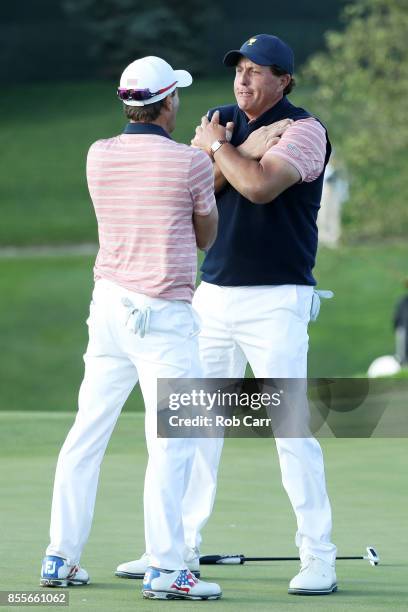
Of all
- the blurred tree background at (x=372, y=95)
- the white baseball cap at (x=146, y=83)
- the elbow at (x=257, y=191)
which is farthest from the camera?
the blurred tree background at (x=372, y=95)

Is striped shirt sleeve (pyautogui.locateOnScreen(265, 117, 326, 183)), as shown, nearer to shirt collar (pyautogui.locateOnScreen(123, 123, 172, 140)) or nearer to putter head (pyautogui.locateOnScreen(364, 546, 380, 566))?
shirt collar (pyautogui.locateOnScreen(123, 123, 172, 140))

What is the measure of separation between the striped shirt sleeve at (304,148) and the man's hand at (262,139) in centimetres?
4

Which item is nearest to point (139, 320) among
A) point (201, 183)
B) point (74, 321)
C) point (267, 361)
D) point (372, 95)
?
point (201, 183)

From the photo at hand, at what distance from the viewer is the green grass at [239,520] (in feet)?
14.9

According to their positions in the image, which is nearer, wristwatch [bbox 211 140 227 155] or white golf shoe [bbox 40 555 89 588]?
white golf shoe [bbox 40 555 89 588]

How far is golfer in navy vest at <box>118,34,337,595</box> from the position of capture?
4762mm

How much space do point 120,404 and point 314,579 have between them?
85 centimetres

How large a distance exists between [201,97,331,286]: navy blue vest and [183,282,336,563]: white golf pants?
0.16 ft

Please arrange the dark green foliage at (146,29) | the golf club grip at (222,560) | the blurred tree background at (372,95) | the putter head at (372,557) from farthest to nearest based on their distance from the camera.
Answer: the dark green foliage at (146,29) < the blurred tree background at (372,95) < the golf club grip at (222,560) < the putter head at (372,557)

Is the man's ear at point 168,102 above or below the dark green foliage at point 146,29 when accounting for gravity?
below

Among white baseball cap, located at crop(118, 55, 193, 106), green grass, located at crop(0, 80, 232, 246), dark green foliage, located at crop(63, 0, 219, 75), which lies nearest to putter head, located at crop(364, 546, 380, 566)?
white baseball cap, located at crop(118, 55, 193, 106)

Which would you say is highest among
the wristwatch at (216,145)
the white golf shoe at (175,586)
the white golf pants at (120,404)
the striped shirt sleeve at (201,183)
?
the wristwatch at (216,145)

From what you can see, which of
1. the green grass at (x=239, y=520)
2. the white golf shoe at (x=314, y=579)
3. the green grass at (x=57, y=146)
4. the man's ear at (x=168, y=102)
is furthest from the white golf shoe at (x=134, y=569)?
the green grass at (x=57, y=146)

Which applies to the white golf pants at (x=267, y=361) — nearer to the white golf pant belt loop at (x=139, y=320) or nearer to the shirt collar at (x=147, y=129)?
the white golf pant belt loop at (x=139, y=320)
